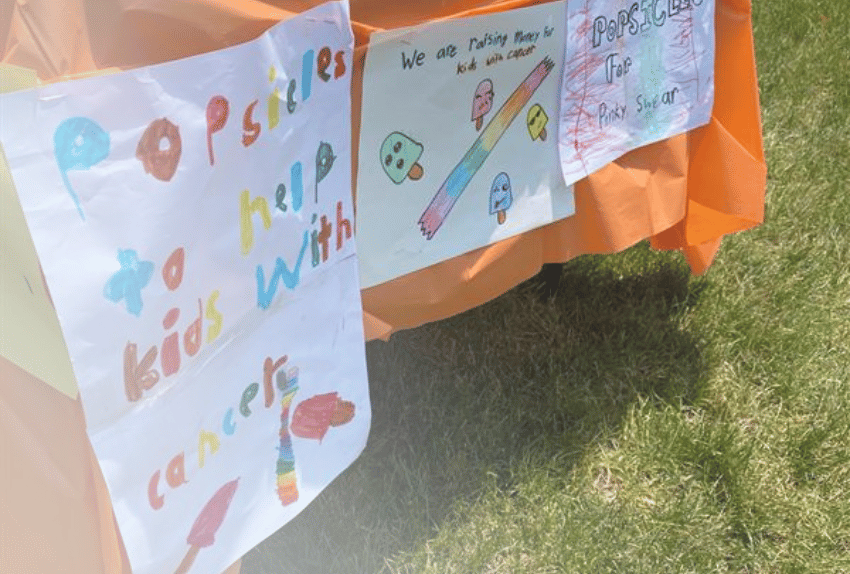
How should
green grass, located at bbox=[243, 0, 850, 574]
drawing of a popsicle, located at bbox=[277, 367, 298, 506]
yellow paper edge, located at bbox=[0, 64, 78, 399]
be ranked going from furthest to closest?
green grass, located at bbox=[243, 0, 850, 574] → drawing of a popsicle, located at bbox=[277, 367, 298, 506] → yellow paper edge, located at bbox=[0, 64, 78, 399]

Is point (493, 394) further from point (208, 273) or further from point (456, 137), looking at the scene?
point (208, 273)

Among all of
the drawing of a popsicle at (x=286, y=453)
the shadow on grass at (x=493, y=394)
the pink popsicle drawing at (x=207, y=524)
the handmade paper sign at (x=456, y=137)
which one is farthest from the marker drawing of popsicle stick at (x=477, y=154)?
the shadow on grass at (x=493, y=394)

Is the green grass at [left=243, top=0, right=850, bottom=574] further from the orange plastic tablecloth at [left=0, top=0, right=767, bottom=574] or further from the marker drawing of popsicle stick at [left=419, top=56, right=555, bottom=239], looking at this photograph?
the marker drawing of popsicle stick at [left=419, top=56, right=555, bottom=239]

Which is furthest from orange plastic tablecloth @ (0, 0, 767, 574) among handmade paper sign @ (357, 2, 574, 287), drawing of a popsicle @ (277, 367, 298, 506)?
drawing of a popsicle @ (277, 367, 298, 506)

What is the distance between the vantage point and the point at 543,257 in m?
1.92

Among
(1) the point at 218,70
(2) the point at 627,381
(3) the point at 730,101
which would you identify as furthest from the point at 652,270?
(1) the point at 218,70

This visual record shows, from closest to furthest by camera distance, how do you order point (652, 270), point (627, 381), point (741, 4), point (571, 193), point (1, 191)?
point (1, 191) → point (571, 193) → point (741, 4) → point (627, 381) → point (652, 270)

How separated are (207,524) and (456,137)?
667mm

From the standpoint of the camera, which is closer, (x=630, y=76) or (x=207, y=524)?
(x=207, y=524)

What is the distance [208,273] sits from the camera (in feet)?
4.14

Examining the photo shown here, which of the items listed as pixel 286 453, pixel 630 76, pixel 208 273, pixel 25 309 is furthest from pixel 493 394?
pixel 25 309

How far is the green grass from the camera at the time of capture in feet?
6.61

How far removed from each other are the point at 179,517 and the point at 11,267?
372 millimetres

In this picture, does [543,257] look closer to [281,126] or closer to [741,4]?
[741,4]
